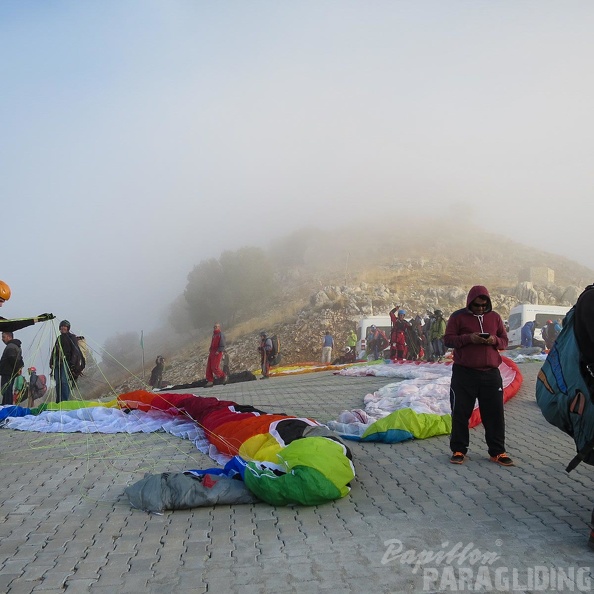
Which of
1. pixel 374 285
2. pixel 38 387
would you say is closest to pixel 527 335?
pixel 38 387

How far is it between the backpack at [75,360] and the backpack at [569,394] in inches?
354

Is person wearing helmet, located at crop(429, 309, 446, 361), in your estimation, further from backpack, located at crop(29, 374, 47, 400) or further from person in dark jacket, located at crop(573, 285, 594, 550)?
person in dark jacket, located at crop(573, 285, 594, 550)

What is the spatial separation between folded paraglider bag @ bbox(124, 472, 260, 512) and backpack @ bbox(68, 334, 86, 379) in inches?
269

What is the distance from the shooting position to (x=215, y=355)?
61.4 feet

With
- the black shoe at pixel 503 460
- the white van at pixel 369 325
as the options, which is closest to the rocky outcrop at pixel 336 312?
the white van at pixel 369 325

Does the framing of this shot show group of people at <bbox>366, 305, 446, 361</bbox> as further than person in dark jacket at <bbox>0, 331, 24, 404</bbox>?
Yes

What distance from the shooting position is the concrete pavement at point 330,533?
128 inches

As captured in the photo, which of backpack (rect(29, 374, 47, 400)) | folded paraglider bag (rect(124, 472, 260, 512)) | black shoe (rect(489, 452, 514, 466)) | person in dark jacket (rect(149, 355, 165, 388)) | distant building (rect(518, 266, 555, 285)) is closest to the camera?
folded paraglider bag (rect(124, 472, 260, 512))

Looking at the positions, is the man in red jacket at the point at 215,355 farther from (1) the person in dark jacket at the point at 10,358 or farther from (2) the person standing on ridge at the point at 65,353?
(2) the person standing on ridge at the point at 65,353

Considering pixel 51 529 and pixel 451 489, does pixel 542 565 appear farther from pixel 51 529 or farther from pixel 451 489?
pixel 51 529

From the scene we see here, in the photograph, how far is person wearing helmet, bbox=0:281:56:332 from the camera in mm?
6594

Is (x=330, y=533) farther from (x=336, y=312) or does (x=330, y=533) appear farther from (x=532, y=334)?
(x=336, y=312)

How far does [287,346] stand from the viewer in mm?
38438

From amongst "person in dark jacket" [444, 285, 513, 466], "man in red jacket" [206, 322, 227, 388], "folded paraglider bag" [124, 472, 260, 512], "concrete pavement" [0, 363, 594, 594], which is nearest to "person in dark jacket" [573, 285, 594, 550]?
"concrete pavement" [0, 363, 594, 594]
